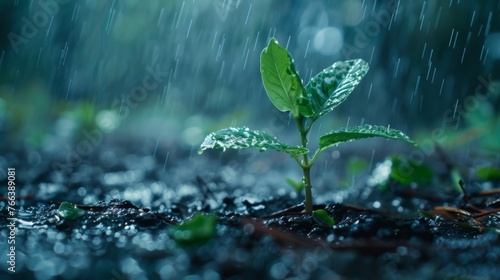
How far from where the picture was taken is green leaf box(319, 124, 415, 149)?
31.6 inches

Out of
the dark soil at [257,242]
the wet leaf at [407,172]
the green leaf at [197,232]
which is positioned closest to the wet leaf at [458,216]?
the dark soil at [257,242]

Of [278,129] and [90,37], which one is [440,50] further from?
[90,37]

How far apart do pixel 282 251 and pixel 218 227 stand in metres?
0.19

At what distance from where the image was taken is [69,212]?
901 millimetres

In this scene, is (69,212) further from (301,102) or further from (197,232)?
(301,102)

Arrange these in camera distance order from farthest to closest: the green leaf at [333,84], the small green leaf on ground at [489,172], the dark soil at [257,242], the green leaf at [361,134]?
1. the small green leaf on ground at [489,172]
2. the green leaf at [333,84]
3. the green leaf at [361,134]
4. the dark soil at [257,242]

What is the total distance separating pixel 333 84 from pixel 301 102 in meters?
0.10

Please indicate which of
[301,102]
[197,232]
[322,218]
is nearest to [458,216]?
[322,218]

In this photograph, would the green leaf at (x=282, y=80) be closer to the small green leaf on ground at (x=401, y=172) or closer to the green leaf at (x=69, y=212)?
the green leaf at (x=69, y=212)

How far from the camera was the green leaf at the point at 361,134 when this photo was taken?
0.80 meters

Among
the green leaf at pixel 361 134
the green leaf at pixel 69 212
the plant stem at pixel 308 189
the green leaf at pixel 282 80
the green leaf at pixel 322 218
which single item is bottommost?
the green leaf at pixel 69 212

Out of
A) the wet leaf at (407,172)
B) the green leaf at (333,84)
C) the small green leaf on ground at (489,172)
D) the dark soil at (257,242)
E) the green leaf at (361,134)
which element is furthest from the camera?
the small green leaf on ground at (489,172)

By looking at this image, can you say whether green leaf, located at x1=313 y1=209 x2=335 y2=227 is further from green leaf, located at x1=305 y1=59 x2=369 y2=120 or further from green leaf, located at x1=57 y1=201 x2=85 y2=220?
green leaf, located at x1=57 y1=201 x2=85 y2=220

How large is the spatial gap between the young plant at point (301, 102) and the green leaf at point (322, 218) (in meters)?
0.07
